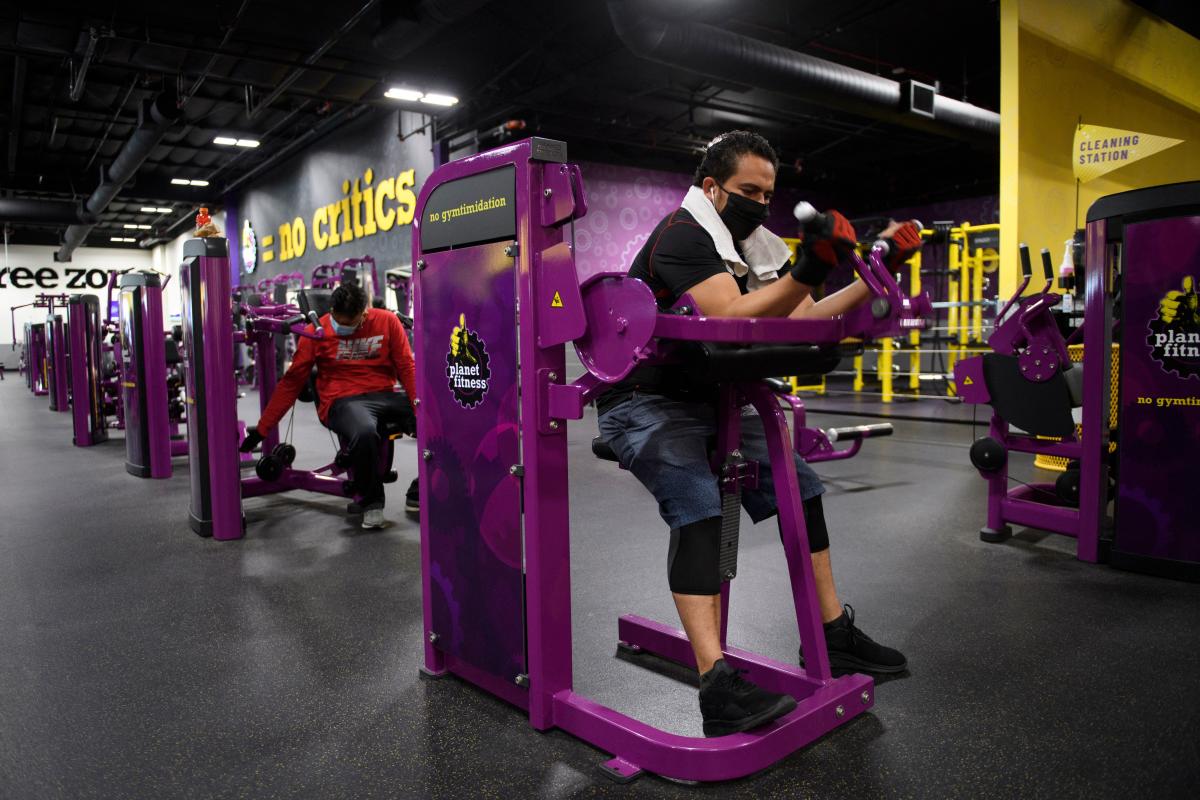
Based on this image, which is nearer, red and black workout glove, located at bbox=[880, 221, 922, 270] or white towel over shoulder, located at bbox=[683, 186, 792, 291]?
red and black workout glove, located at bbox=[880, 221, 922, 270]

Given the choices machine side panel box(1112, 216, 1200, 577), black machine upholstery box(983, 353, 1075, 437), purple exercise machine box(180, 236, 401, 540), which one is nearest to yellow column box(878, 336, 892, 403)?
black machine upholstery box(983, 353, 1075, 437)

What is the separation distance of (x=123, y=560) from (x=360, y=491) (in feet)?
3.31

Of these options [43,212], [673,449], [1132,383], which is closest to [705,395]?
[673,449]

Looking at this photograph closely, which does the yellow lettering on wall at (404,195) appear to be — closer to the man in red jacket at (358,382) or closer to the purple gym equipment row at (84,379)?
the purple gym equipment row at (84,379)

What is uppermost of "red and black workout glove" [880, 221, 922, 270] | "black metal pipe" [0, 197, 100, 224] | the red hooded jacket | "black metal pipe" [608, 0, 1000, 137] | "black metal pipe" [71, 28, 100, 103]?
"black metal pipe" [71, 28, 100, 103]

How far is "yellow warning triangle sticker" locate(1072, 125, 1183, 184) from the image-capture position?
602cm

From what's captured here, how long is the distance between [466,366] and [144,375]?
4301 mm

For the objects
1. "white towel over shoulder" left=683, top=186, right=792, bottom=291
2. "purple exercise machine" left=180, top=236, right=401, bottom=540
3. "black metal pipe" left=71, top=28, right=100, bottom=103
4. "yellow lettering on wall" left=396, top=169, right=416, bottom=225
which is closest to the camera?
"white towel over shoulder" left=683, top=186, right=792, bottom=291

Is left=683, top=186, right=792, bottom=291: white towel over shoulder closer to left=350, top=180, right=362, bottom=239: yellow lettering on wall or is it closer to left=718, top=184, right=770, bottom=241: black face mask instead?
left=718, top=184, right=770, bottom=241: black face mask

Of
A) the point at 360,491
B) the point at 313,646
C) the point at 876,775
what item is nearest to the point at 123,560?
the point at 360,491

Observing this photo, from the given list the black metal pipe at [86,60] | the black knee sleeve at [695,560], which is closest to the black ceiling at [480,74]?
the black metal pipe at [86,60]

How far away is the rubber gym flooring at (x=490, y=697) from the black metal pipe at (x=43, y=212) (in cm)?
1505

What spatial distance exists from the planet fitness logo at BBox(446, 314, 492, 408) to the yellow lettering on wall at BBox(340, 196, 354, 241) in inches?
448

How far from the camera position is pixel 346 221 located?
12.7 m
